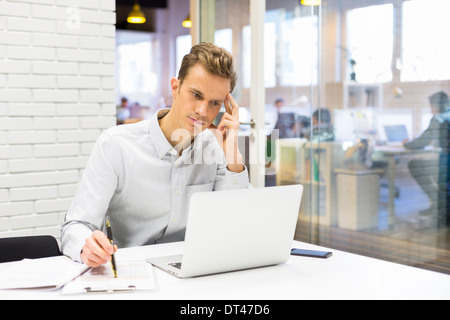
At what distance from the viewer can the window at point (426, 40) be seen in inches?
116

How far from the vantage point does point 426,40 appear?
3025 millimetres

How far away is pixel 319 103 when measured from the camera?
3.67 meters

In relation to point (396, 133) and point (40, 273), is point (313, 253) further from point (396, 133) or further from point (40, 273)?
point (396, 133)

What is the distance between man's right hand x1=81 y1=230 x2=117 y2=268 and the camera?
4.31 ft

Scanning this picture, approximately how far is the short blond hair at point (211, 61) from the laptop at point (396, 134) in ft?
5.61

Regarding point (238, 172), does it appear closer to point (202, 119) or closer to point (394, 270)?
point (202, 119)

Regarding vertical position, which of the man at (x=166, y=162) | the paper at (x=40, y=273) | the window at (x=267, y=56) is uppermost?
the window at (x=267, y=56)

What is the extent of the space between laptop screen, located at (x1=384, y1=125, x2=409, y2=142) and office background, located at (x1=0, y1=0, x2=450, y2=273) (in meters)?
0.03

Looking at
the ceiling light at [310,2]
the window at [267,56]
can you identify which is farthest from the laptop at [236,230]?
the ceiling light at [310,2]

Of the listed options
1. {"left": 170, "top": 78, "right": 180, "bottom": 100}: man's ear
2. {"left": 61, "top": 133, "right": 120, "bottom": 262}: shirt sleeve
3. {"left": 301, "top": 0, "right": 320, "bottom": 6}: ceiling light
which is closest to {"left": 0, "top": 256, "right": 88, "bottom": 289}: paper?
{"left": 61, "top": 133, "right": 120, "bottom": 262}: shirt sleeve

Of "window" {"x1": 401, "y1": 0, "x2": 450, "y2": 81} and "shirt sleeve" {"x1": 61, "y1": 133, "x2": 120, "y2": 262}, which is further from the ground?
"window" {"x1": 401, "y1": 0, "x2": 450, "y2": 81}

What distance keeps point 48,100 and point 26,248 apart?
54.5 inches

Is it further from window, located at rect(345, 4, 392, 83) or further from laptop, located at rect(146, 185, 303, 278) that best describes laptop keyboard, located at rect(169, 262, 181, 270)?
window, located at rect(345, 4, 392, 83)

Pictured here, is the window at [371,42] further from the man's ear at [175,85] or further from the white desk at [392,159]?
the man's ear at [175,85]
